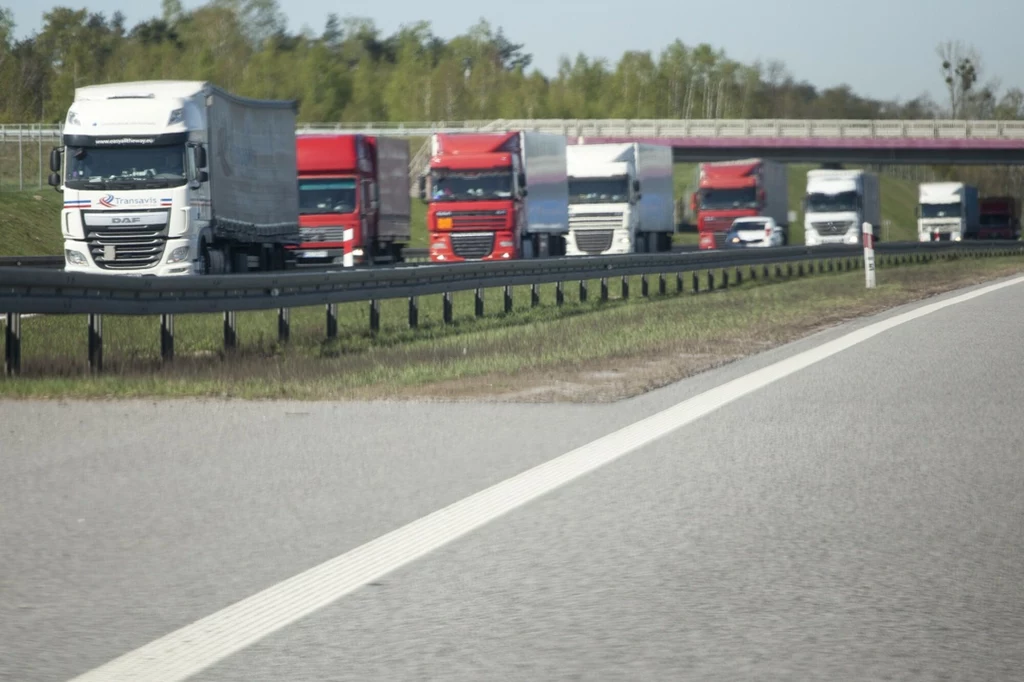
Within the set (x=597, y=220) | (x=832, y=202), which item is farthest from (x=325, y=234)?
(x=832, y=202)

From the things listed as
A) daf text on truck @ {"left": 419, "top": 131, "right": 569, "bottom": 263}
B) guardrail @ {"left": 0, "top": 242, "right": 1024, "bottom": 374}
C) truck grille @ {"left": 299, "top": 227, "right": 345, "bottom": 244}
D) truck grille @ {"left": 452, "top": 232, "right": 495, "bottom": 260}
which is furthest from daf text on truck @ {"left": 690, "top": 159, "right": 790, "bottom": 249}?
guardrail @ {"left": 0, "top": 242, "right": 1024, "bottom": 374}

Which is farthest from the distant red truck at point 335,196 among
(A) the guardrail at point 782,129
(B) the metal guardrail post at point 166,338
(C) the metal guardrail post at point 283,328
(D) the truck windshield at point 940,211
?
(A) the guardrail at point 782,129

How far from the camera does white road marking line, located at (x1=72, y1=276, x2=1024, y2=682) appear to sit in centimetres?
506

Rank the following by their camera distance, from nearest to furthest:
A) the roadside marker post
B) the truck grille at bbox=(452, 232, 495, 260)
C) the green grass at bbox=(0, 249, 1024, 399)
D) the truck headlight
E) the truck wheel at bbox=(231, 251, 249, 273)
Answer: the green grass at bbox=(0, 249, 1024, 399), the truck headlight, the truck wheel at bbox=(231, 251, 249, 273), the roadside marker post, the truck grille at bbox=(452, 232, 495, 260)

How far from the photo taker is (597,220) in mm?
46375

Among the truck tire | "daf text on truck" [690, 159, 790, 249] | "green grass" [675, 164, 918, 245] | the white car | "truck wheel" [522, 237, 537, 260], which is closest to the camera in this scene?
"truck wheel" [522, 237, 537, 260]

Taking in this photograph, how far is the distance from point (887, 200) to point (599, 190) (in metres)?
110

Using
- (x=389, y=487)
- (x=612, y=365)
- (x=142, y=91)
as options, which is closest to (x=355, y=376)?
(x=612, y=365)

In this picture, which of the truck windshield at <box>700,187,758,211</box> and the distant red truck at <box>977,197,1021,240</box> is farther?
the distant red truck at <box>977,197,1021,240</box>

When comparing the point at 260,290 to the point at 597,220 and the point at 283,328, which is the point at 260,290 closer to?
the point at 283,328

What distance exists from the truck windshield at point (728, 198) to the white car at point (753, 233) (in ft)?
9.67

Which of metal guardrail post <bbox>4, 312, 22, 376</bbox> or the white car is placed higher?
the white car

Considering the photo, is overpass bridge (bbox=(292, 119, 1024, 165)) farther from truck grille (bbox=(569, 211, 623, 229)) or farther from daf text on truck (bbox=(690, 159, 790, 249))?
truck grille (bbox=(569, 211, 623, 229))

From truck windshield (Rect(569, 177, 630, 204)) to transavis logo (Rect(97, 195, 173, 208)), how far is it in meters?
19.7
